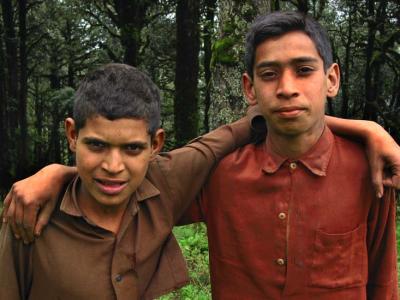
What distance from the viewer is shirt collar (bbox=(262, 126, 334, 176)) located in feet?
7.64

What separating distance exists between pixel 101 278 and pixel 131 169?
1.59 feet

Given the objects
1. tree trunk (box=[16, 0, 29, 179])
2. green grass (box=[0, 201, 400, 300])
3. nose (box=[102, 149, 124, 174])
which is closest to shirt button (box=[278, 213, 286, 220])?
nose (box=[102, 149, 124, 174])

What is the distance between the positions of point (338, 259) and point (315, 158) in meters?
0.47

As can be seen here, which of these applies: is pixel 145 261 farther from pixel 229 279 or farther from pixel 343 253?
pixel 343 253

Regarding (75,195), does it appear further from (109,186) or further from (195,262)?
(195,262)

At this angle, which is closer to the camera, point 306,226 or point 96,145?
point 96,145

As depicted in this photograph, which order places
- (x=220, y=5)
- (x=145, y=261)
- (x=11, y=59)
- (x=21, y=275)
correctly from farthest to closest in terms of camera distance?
(x=11, y=59) < (x=220, y=5) < (x=145, y=261) < (x=21, y=275)

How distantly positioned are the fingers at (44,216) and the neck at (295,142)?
1055mm

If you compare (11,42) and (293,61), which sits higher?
(11,42)

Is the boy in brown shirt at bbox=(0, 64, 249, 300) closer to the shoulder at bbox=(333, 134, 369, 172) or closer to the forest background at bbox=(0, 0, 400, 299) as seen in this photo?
the shoulder at bbox=(333, 134, 369, 172)

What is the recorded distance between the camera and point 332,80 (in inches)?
94.2

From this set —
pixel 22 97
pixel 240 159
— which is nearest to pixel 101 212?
pixel 240 159

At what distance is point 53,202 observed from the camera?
87.4 inches

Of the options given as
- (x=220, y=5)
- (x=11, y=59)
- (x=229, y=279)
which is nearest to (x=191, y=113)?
(x=220, y=5)
